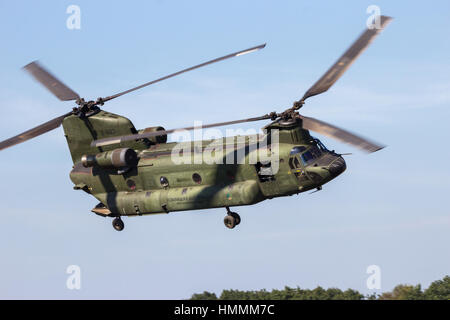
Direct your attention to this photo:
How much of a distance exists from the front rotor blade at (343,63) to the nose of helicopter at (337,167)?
364cm

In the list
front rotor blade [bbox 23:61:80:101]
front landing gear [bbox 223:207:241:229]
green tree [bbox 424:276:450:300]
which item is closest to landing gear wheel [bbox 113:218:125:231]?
front landing gear [bbox 223:207:241:229]

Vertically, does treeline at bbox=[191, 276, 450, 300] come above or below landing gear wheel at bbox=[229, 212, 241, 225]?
below

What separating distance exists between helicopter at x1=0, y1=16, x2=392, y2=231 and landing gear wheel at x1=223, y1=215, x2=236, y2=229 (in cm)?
5

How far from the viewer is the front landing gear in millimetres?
42781

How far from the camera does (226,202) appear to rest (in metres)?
42.1

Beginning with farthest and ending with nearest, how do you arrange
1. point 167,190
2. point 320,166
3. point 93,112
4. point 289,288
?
point 289,288 → point 93,112 → point 167,190 → point 320,166

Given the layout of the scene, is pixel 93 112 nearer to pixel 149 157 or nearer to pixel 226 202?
pixel 149 157

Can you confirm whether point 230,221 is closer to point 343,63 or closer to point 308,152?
point 308,152

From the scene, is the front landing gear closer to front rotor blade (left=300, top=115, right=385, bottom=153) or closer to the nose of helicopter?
the nose of helicopter

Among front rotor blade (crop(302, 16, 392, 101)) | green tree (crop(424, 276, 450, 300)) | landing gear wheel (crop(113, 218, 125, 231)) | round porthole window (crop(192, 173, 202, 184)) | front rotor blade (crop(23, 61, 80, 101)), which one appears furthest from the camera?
green tree (crop(424, 276, 450, 300))

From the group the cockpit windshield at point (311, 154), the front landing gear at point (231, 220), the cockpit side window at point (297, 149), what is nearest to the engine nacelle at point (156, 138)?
the front landing gear at point (231, 220)

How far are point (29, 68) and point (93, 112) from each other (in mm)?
4980
